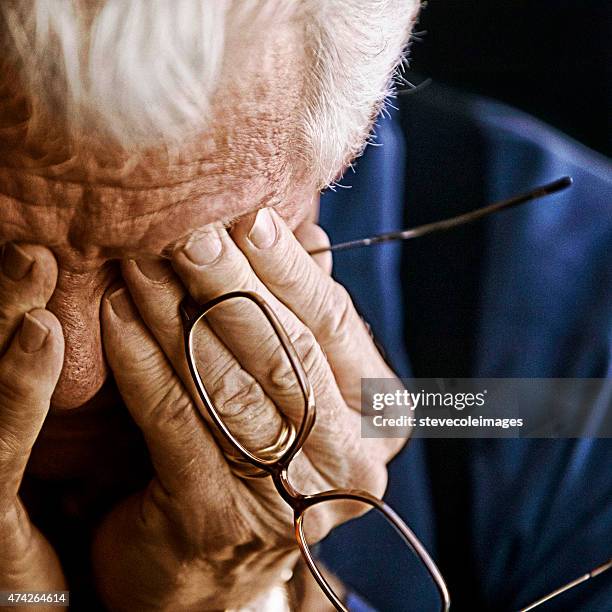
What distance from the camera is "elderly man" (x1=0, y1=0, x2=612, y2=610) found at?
403 mm

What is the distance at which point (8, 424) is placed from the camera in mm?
551

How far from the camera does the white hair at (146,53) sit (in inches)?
14.6

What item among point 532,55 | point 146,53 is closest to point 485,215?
point 532,55

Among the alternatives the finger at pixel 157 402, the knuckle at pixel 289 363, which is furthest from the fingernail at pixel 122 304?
the knuckle at pixel 289 363

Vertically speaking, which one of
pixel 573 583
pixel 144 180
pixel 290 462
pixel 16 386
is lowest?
pixel 573 583

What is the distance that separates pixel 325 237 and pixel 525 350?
0.19 m

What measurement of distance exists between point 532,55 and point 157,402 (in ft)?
1.25

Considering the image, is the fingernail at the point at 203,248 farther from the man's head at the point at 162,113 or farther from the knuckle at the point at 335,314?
the knuckle at the point at 335,314

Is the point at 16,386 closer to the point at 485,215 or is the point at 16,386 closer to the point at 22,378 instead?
the point at 22,378

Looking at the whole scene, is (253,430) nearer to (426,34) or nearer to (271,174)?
(271,174)

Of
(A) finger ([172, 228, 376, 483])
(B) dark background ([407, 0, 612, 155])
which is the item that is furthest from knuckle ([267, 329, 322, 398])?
→ (B) dark background ([407, 0, 612, 155])

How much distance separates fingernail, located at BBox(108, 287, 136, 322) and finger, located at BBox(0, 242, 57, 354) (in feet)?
0.14

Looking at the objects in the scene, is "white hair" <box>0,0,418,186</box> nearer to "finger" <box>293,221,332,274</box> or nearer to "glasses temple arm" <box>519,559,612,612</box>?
"finger" <box>293,221,332,274</box>

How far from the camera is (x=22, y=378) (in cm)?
52
